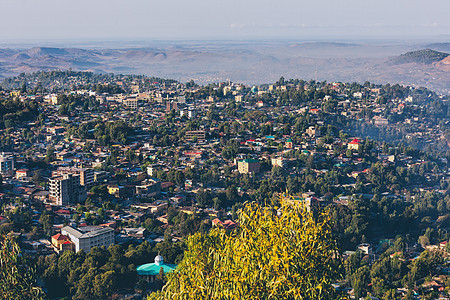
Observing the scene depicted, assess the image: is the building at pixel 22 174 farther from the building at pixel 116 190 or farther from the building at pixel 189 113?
the building at pixel 189 113

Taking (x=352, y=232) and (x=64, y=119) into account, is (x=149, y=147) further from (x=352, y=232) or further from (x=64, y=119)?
(x=352, y=232)

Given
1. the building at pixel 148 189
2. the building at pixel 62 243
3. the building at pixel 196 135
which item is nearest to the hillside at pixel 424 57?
the building at pixel 196 135

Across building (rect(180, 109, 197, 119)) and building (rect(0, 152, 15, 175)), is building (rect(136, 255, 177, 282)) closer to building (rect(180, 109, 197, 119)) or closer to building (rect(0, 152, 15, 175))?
building (rect(0, 152, 15, 175))

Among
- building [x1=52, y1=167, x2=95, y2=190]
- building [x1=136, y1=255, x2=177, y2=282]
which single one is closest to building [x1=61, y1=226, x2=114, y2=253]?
building [x1=136, y1=255, x2=177, y2=282]

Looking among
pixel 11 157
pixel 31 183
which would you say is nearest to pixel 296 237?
pixel 31 183

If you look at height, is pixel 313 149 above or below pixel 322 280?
below

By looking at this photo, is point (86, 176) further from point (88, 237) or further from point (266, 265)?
point (266, 265)
